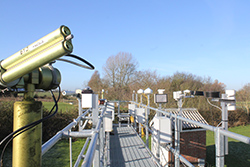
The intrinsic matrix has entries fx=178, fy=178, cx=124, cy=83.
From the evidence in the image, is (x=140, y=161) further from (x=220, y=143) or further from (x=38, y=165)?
(x=38, y=165)

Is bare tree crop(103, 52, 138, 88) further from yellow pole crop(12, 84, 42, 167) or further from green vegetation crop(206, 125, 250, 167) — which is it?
yellow pole crop(12, 84, 42, 167)

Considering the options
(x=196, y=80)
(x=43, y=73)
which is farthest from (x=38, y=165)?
(x=196, y=80)

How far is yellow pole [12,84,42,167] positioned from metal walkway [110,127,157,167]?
134 inches

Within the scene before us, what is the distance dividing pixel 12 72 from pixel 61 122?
9.81 m

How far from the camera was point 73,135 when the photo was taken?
3.75ft

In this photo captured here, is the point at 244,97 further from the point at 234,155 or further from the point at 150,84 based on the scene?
the point at 150,84

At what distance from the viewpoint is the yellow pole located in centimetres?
50

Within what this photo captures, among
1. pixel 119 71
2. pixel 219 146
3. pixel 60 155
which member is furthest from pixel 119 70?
pixel 219 146

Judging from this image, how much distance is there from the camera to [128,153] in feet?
13.9

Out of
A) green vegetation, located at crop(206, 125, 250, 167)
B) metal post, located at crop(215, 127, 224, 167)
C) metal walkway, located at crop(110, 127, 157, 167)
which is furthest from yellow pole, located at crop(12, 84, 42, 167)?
green vegetation, located at crop(206, 125, 250, 167)

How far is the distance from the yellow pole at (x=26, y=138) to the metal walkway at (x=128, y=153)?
3.41 meters

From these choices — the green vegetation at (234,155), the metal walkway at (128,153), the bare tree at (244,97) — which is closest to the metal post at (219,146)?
the metal walkway at (128,153)

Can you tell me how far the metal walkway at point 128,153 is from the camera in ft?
12.2

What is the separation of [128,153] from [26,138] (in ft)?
13.3
